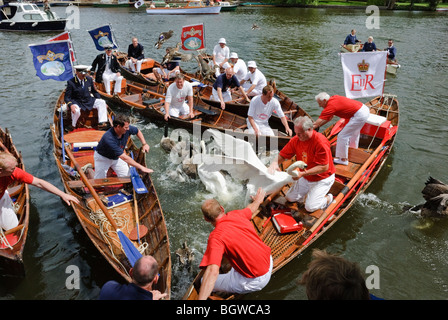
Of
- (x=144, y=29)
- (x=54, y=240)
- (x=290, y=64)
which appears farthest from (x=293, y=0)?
(x=54, y=240)

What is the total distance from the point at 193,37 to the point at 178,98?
7.30 m

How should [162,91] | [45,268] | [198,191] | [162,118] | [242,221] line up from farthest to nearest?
[162,91], [162,118], [198,191], [45,268], [242,221]

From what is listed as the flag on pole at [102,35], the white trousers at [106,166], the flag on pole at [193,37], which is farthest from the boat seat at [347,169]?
the flag on pole at [102,35]

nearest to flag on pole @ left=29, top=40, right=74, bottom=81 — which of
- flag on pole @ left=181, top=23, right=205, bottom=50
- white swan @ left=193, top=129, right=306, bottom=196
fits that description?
white swan @ left=193, top=129, right=306, bottom=196

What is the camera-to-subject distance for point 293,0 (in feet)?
208

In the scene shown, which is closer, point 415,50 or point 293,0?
point 415,50

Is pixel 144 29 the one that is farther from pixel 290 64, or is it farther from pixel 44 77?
pixel 44 77

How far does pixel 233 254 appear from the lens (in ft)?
14.7

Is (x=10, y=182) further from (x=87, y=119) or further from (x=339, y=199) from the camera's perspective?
(x=339, y=199)

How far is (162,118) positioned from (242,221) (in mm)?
8855

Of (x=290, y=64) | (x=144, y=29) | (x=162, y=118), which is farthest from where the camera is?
(x=144, y=29)

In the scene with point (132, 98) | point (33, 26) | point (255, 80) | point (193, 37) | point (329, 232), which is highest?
point (33, 26)

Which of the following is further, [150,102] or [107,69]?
[107,69]

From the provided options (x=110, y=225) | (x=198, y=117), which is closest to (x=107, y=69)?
(x=198, y=117)
